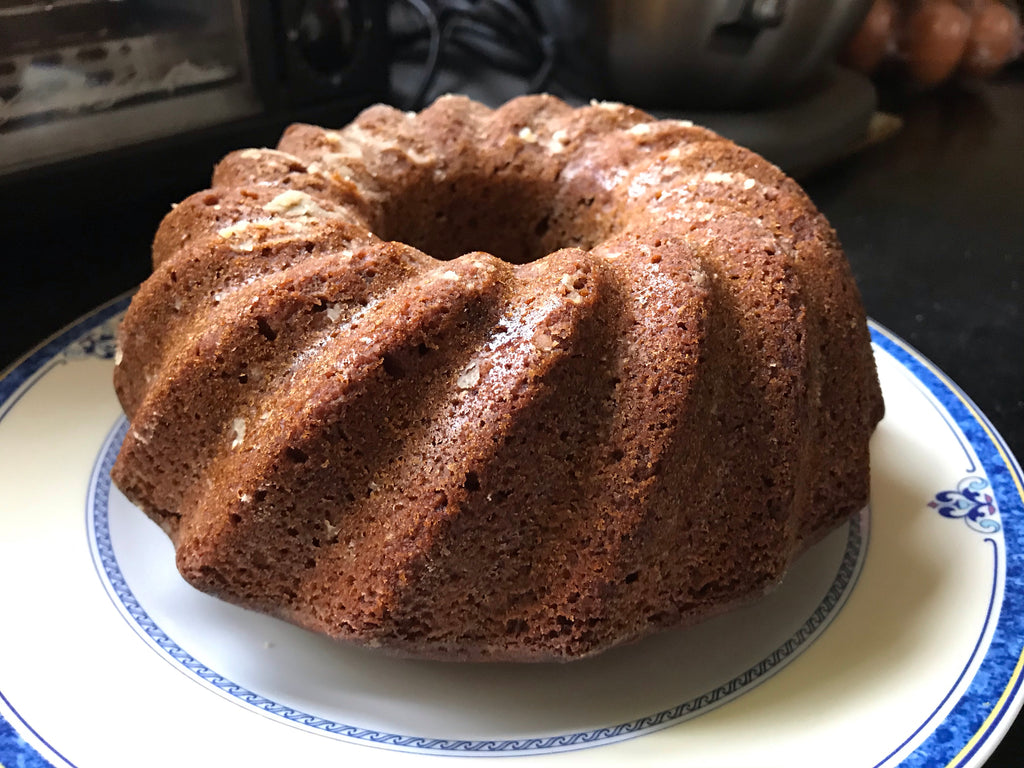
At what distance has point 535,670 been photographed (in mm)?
951

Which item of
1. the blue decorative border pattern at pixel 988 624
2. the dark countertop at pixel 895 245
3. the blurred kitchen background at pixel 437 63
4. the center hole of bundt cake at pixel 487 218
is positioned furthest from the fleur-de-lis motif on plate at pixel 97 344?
the blue decorative border pattern at pixel 988 624

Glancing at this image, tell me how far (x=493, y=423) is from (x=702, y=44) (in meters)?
1.37

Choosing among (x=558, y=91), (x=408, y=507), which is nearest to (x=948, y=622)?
(x=408, y=507)

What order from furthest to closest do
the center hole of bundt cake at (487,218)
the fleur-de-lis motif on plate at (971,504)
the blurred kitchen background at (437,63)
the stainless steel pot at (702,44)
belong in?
the stainless steel pot at (702,44) < the blurred kitchen background at (437,63) < the center hole of bundt cake at (487,218) < the fleur-de-lis motif on plate at (971,504)

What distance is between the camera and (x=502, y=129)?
131cm

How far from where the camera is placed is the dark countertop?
154 cm

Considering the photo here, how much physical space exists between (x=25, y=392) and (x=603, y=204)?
0.87 meters

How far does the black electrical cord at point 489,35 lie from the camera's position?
2.39 m

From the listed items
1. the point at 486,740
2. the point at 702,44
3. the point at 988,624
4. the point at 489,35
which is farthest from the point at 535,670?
the point at 489,35

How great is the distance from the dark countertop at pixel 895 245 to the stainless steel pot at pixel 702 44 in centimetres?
37

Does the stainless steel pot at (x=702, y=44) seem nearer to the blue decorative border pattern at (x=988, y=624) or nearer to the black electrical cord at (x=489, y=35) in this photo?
the black electrical cord at (x=489, y=35)

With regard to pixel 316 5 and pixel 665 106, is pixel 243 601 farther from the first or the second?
pixel 665 106

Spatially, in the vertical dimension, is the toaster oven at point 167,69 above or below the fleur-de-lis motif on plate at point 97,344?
above

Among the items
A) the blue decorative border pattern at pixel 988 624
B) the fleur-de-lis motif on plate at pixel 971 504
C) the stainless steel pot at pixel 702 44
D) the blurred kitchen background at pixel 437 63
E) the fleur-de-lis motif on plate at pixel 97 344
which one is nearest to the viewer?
the blue decorative border pattern at pixel 988 624
